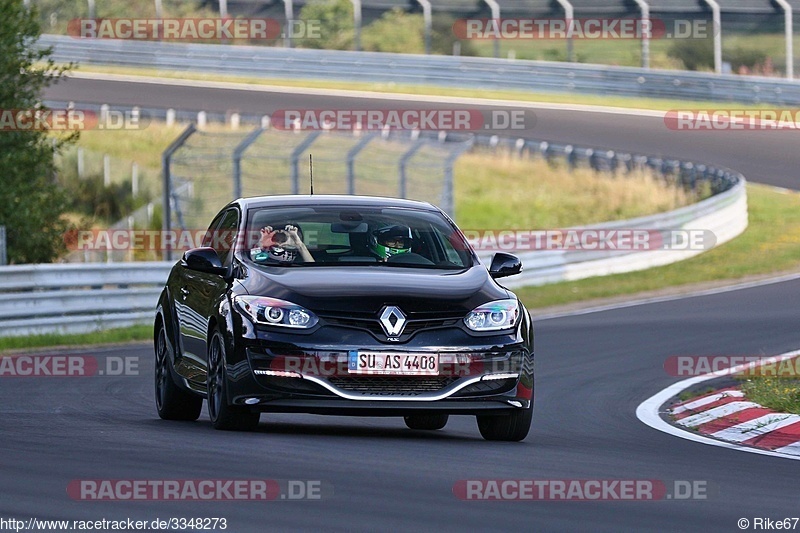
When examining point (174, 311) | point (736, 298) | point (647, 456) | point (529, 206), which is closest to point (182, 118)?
point (529, 206)

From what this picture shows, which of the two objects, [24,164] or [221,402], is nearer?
[221,402]

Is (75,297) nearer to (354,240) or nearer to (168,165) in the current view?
(168,165)

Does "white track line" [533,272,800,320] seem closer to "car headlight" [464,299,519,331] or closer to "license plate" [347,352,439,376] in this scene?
"car headlight" [464,299,519,331]

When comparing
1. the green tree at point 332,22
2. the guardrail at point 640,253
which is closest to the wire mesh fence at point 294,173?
the guardrail at point 640,253

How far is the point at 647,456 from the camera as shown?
9359 millimetres

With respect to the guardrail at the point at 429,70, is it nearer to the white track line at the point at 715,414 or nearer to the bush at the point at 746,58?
the bush at the point at 746,58

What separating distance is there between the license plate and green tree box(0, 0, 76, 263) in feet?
42.8

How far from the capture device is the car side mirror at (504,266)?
34.2 ft

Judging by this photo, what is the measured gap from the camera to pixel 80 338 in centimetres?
1847

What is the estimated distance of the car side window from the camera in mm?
10656

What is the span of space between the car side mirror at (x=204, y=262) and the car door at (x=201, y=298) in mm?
86

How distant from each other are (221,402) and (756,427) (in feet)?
11.4

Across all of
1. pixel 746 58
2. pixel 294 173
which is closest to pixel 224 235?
pixel 294 173

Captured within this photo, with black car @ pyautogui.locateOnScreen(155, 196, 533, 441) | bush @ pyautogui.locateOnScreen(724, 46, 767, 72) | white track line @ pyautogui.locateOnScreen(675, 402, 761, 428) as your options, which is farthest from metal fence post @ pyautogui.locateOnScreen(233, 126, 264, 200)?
bush @ pyautogui.locateOnScreen(724, 46, 767, 72)
